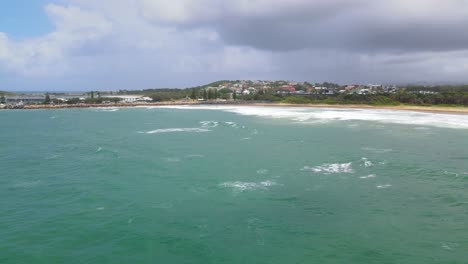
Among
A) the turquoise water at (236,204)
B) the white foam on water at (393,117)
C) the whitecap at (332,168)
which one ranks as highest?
the white foam on water at (393,117)

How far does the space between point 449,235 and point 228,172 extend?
11760mm

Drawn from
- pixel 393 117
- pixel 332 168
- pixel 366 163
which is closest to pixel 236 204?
pixel 332 168

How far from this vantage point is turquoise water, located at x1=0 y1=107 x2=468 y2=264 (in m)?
12.4

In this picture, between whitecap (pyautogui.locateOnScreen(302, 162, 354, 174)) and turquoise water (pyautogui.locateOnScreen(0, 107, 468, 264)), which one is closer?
turquoise water (pyautogui.locateOnScreen(0, 107, 468, 264))

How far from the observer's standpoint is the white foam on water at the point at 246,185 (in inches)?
738

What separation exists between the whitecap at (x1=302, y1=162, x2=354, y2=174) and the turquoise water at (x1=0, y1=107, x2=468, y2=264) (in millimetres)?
58

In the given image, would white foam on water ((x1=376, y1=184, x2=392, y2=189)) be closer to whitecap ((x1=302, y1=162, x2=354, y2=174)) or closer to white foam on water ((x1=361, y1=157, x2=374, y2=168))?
whitecap ((x1=302, y1=162, x2=354, y2=174))

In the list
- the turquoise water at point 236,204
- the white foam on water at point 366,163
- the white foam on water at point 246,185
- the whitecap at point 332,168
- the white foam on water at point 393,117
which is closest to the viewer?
the turquoise water at point 236,204

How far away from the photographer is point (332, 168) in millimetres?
22797

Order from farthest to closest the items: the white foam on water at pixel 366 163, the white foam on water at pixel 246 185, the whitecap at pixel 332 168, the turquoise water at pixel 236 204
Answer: the white foam on water at pixel 366 163 → the whitecap at pixel 332 168 → the white foam on water at pixel 246 185 → the turquoise water at pixel 236 204

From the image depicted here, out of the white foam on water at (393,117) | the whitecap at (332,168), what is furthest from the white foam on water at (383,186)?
the white foam on water at (393,117)

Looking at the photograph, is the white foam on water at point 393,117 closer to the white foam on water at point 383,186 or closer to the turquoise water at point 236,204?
the turquoise water at point 236,204

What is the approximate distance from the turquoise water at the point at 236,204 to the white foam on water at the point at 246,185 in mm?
50

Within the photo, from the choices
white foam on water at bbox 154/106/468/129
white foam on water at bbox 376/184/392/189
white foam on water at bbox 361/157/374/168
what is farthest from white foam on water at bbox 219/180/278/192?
white foam on water at bbox 154/106/468/129
